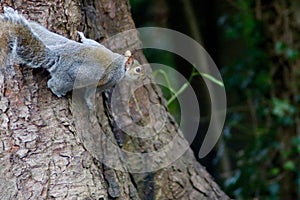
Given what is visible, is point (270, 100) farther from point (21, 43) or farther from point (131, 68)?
point (21, 43)

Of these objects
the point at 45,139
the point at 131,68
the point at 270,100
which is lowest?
the point at 270,100

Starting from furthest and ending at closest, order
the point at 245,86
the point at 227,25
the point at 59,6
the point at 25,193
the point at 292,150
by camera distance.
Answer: the point at 227,25 < the point at 245,86 < the point at 292,150 < the point at 59,6 < the point at 25,193

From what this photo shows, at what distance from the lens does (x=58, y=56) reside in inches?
40.1

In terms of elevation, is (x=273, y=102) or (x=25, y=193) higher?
(x=25, y=193)

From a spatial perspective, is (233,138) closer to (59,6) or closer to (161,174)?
(161,174)

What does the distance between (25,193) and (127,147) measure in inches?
14.2

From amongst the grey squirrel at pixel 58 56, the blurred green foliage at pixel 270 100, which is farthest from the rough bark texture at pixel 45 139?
the blurred green foliage at pixel 270 100

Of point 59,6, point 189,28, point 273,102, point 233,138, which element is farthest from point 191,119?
point 59,6

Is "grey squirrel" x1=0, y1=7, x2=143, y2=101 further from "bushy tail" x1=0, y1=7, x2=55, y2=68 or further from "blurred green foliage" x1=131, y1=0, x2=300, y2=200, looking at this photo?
"blurred green foliage" x1=131, y1=0, x2=300, y2=200

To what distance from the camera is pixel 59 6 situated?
3.66 feet

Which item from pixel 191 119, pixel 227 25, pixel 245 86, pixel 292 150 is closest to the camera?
pixel 191 119

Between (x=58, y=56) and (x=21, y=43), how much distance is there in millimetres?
70

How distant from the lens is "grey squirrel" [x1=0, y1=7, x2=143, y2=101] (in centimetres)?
99

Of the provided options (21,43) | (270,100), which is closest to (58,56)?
(21,43)
